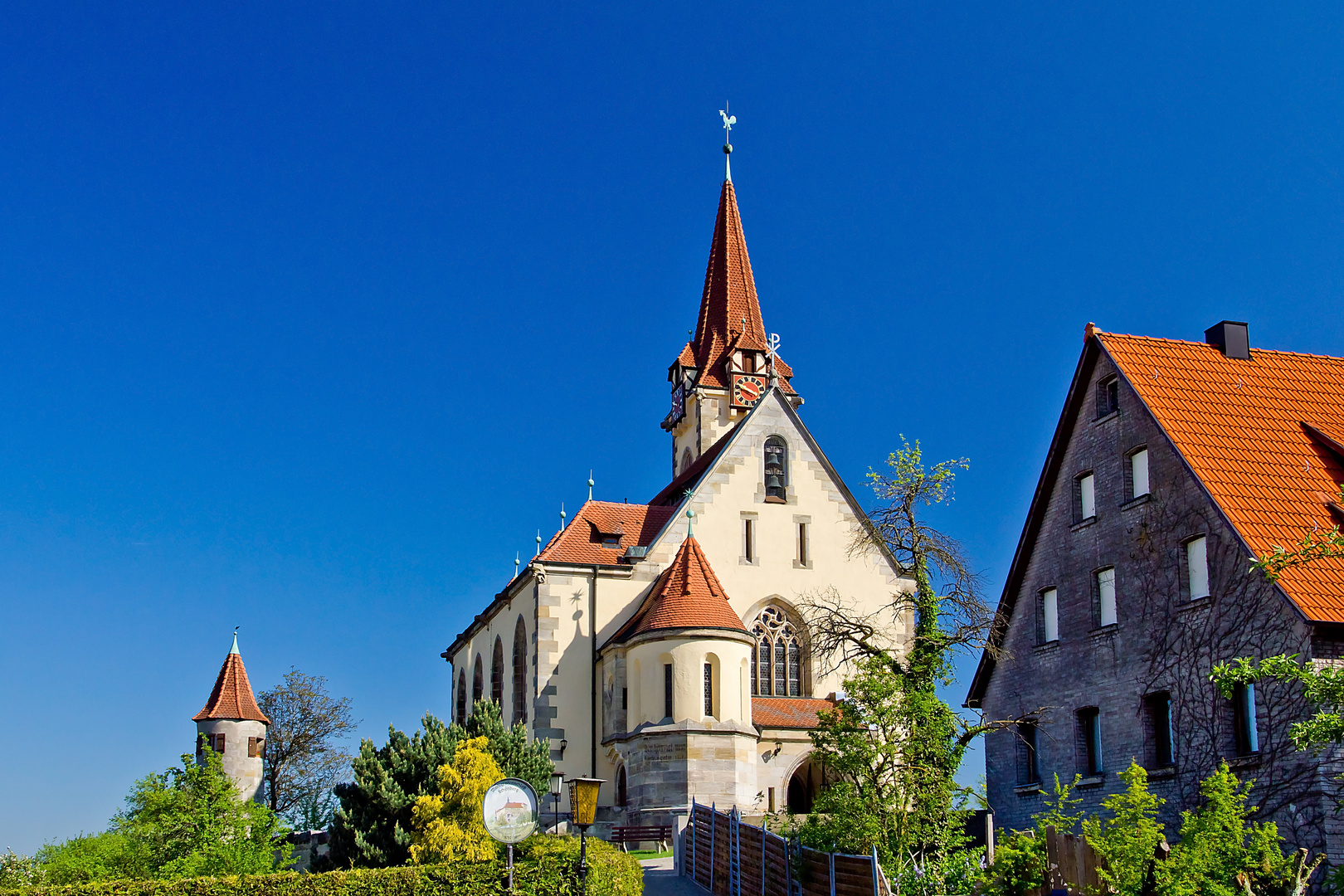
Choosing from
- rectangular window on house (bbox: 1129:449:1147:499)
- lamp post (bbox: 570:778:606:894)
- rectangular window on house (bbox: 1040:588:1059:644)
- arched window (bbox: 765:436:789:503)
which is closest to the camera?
lamp post (bbox: 570:778:606:894)

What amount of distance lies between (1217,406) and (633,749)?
1787cm

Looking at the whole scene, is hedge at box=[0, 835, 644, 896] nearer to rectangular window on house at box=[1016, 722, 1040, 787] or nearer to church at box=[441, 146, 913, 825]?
rectangular window on house at box=[1016, 722, 1040, 787]

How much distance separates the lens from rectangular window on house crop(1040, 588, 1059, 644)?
1158 inches

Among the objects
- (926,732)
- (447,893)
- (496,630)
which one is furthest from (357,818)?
(496,630)

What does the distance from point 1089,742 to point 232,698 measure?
4435 centimetres

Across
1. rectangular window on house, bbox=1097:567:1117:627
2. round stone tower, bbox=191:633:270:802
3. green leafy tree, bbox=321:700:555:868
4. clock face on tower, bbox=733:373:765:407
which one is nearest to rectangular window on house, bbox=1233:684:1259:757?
rectangular window on house, bbox=1097:567:1117:627

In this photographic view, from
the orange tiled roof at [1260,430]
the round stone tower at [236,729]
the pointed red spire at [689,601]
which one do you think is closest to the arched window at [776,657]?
the pointed red spire at [689,601]

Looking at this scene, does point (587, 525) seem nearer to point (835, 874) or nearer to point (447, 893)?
point (447, 893)

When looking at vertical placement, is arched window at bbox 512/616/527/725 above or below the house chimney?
below

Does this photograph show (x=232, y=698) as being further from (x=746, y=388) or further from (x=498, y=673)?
(x=746, y=388)

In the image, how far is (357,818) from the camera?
96.0ft

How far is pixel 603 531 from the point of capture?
43.6 metres

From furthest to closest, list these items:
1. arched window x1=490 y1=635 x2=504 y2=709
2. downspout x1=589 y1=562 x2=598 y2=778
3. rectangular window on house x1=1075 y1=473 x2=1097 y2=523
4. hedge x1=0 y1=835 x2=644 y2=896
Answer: arched window x1=490 y1=635 x2=504 y2=709 < downspout x1=589 y1=562 x2=598 y2=778 < rectangular window on house x1=1075 y1=473 x2=1097 y2=523 < hedge x1=0 y1=835 x2=644 y2=896

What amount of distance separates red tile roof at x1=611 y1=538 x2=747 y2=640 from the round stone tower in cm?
2774
